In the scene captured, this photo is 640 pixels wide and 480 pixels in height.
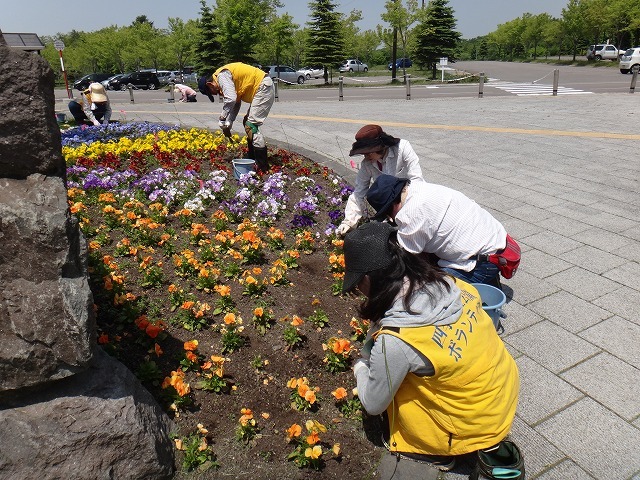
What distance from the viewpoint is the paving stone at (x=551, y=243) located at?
16.0ft

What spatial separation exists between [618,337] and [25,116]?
12.6 feet

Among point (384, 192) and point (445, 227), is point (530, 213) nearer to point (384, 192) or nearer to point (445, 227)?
point (445, 227)

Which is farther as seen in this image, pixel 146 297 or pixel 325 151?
pixel 325 151

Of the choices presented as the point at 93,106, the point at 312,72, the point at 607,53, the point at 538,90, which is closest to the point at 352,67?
the point at 312,72

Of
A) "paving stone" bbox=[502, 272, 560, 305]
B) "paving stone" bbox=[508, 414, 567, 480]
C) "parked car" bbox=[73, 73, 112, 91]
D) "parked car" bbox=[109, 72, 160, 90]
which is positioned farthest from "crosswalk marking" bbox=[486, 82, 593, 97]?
"parked car" bbox=[109, 72, 160, 90]

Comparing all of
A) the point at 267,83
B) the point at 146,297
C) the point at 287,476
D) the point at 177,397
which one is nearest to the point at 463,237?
the point at 287,476

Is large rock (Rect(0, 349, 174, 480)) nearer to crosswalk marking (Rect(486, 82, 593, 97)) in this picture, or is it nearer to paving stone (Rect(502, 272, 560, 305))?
paving stone (Rect(502, 272, 560, 305))

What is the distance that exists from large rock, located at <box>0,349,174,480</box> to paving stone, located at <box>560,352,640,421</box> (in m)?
2.47

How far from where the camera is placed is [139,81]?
112 feet

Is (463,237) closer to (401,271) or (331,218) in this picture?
(401,271)

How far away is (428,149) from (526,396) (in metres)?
6.48

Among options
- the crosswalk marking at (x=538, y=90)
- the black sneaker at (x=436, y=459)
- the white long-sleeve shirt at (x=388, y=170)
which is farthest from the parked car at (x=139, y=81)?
the black sneaker at (x=436, y=459)

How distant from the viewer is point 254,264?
431 centimetres

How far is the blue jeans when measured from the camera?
3.35 meters
